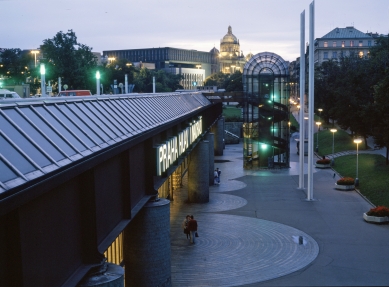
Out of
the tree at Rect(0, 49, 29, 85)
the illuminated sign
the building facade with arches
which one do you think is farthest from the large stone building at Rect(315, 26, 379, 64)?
the illuminated sign

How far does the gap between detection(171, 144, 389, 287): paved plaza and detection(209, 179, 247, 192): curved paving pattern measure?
232 mm

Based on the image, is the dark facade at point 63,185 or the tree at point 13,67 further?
the tree at point 13,67

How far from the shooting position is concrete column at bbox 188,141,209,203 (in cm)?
3397

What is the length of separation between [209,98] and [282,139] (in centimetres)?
Answer: 786

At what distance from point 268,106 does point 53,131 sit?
135 ft

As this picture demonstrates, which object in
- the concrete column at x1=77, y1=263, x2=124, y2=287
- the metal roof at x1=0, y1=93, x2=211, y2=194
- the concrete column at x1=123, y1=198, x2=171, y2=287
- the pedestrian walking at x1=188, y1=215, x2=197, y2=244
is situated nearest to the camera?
the metal roof at x1=0, y1=93, x2=211, y2=194

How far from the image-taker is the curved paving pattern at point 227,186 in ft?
129

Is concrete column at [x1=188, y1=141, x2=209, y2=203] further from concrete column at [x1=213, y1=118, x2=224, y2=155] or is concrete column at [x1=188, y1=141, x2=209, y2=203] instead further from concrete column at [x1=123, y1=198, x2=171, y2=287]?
concrete column at [x1=213, y1=118, x2=224, y2=155]

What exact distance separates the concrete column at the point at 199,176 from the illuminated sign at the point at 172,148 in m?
5.21

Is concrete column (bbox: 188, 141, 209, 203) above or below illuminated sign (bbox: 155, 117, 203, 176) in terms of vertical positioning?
below

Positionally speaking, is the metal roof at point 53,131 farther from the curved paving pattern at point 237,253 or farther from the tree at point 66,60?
the tree at point 66,60

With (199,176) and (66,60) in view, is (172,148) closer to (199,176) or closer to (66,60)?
(199,176)

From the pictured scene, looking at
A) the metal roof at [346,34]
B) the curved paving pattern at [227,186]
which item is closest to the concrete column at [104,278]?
the curved paving pattern at [227,186]

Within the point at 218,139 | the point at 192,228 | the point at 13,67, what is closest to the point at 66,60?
the point at 218,139
